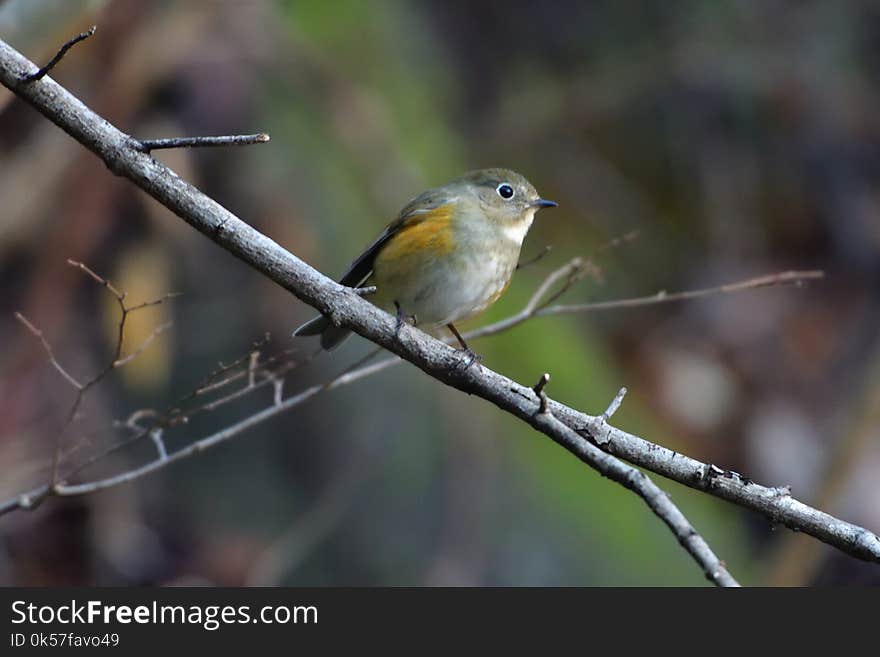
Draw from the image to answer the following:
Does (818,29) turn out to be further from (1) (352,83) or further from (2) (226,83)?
(2) (226,83)

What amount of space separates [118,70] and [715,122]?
5.92 metres

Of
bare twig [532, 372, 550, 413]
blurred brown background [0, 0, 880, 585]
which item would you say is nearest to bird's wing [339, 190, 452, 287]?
blurred brown background [0, 0, 880, 585]

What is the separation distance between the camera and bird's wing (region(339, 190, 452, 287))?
15.1ft

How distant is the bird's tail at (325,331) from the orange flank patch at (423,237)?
36cm

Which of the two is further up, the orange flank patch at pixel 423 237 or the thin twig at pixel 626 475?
the orange flank patch at pixel 423 237

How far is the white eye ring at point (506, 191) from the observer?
192 inches

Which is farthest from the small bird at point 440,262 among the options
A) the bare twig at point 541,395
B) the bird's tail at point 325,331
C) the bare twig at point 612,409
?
the bare twig at point 541,395

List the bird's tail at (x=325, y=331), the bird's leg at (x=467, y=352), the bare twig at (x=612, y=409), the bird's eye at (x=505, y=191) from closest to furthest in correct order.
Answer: the bare twig at (x=612, y=409)
the bird's leg at (x=467, y=352)
the bird's tail at (x=325, y=331)
the bird's eye at (x=505, y=191)

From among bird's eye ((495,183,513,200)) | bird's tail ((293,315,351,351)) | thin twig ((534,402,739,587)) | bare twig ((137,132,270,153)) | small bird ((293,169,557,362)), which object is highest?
bird's eye ((495,183,513,200))

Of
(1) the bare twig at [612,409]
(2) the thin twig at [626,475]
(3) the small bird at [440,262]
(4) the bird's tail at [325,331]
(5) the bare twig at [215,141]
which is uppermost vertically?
(3) the small bird at [440,262]

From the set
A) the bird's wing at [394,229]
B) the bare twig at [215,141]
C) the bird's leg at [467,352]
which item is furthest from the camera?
the bird's wing at [394,229]

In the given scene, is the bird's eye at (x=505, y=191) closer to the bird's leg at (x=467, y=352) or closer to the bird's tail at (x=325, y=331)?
the bird's leg at (x=467, y=352)

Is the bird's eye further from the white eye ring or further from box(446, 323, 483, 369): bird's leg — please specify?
box(446, 323, 483, 369): bird's leg

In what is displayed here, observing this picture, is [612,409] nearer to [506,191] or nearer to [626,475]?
[626,475]
